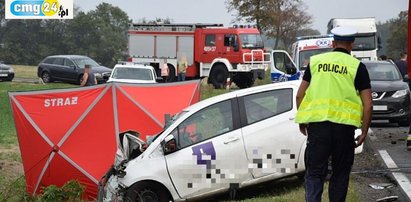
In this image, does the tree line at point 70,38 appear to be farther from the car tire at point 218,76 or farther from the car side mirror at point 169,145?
the car side mirror at point 169,145

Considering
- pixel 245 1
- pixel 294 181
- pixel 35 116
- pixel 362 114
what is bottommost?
pixel 294 181

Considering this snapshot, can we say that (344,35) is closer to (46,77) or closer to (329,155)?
(329,155)

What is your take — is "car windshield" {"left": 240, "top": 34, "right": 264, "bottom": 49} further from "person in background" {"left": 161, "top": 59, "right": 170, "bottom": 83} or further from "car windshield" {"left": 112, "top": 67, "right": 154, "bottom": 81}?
"car windshield" {"left": 112, "top": 67, "right": 154, "bottom": 81}

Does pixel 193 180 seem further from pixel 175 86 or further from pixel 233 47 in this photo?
pixel 233 47

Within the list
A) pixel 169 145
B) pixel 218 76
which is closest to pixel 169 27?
pixel 218 76

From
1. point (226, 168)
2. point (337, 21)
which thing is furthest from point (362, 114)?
point (337, 21)

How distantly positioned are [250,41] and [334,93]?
25.7m

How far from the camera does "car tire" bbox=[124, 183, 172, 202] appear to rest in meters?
7.84

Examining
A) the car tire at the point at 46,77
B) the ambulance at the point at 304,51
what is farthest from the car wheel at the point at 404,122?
the car tire at the point at 46,77

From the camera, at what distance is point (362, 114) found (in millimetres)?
5137

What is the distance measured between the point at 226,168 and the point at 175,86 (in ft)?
14.0

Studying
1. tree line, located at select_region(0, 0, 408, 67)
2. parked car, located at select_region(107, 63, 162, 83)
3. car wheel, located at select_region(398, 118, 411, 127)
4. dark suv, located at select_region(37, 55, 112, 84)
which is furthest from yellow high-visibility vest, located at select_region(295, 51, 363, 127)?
tree line, located at select_region(0, 0, 408, 67)

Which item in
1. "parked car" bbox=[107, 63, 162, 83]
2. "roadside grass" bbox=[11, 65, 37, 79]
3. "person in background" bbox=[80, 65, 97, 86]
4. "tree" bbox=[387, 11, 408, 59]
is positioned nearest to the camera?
"person in background" bbox=[80, 65, 97, 86]

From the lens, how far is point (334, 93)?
198 inches
